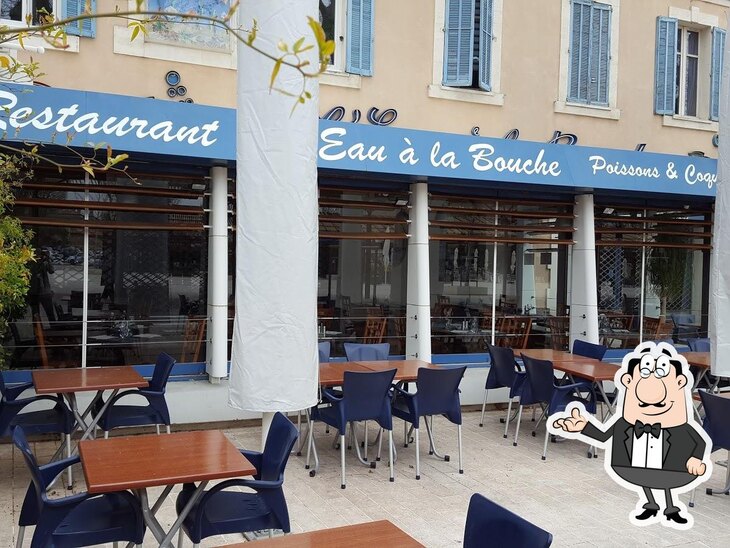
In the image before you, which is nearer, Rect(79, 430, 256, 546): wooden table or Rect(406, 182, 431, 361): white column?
Rect(79, 430, 256, 546): wooden table

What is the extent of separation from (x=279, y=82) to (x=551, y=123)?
638 cm

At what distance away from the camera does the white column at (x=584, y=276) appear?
30.4ft

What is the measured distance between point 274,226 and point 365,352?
362 cm

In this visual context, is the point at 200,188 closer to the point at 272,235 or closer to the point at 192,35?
the point at 192,35

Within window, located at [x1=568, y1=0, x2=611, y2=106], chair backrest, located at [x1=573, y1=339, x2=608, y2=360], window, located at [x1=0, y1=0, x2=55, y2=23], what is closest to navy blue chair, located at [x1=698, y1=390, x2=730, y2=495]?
chair backrest, located at [x1=573, y1=339, x2=608, y2=360]

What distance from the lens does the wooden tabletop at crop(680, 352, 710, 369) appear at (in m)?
7.36

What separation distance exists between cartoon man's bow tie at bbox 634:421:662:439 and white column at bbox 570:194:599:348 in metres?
6.06

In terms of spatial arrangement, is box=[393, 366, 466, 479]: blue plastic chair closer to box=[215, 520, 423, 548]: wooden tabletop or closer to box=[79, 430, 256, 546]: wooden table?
box=[79, 430, 256, 546]: wooden table

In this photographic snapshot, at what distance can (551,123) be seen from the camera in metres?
9.40

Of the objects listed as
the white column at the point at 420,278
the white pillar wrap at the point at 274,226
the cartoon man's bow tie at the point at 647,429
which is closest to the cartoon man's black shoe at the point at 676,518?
the cartoon man's bow tie at the point at 647,429

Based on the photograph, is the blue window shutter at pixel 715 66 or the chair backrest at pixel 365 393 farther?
the blue window shutter at pixel 715 66

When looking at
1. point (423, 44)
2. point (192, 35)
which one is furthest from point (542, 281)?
point (192, 35)

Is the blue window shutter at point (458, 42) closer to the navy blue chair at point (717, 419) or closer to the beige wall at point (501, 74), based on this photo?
the beige wall at point (501, 74)

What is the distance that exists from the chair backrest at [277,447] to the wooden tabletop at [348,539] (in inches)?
39.1
